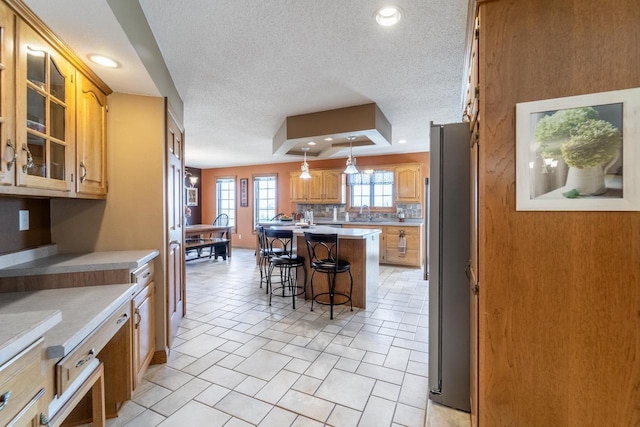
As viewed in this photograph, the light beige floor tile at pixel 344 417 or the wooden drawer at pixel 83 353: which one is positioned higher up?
the wooden drawer at pixel 83 353

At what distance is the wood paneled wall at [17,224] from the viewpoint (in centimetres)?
177

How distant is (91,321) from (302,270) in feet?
9.66

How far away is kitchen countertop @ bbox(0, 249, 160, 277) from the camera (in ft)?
A: 5.49

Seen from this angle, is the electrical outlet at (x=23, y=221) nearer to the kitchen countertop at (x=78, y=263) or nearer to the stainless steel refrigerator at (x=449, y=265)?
the kitchen countertop at (x=78, y=263)

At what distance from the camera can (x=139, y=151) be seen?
2305mm

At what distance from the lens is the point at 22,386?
836mm

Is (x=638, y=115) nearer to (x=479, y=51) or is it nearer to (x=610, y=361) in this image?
(x=479, y=51)

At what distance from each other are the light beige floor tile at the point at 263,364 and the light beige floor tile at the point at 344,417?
0.60m

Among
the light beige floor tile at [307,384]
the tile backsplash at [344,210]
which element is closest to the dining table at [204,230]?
the tile backsplash at [344,210]

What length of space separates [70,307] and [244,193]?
7.44 metres

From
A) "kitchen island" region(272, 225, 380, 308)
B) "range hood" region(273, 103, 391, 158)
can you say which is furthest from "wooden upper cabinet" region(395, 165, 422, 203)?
"kitchen island" region(272, 225, 380, 308)

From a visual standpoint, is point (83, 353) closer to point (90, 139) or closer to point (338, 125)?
point (90, 139)

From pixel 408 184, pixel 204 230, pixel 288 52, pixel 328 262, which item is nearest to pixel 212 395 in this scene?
pixel 328 262

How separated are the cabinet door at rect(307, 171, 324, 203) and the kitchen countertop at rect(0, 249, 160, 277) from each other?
5.31 metres
